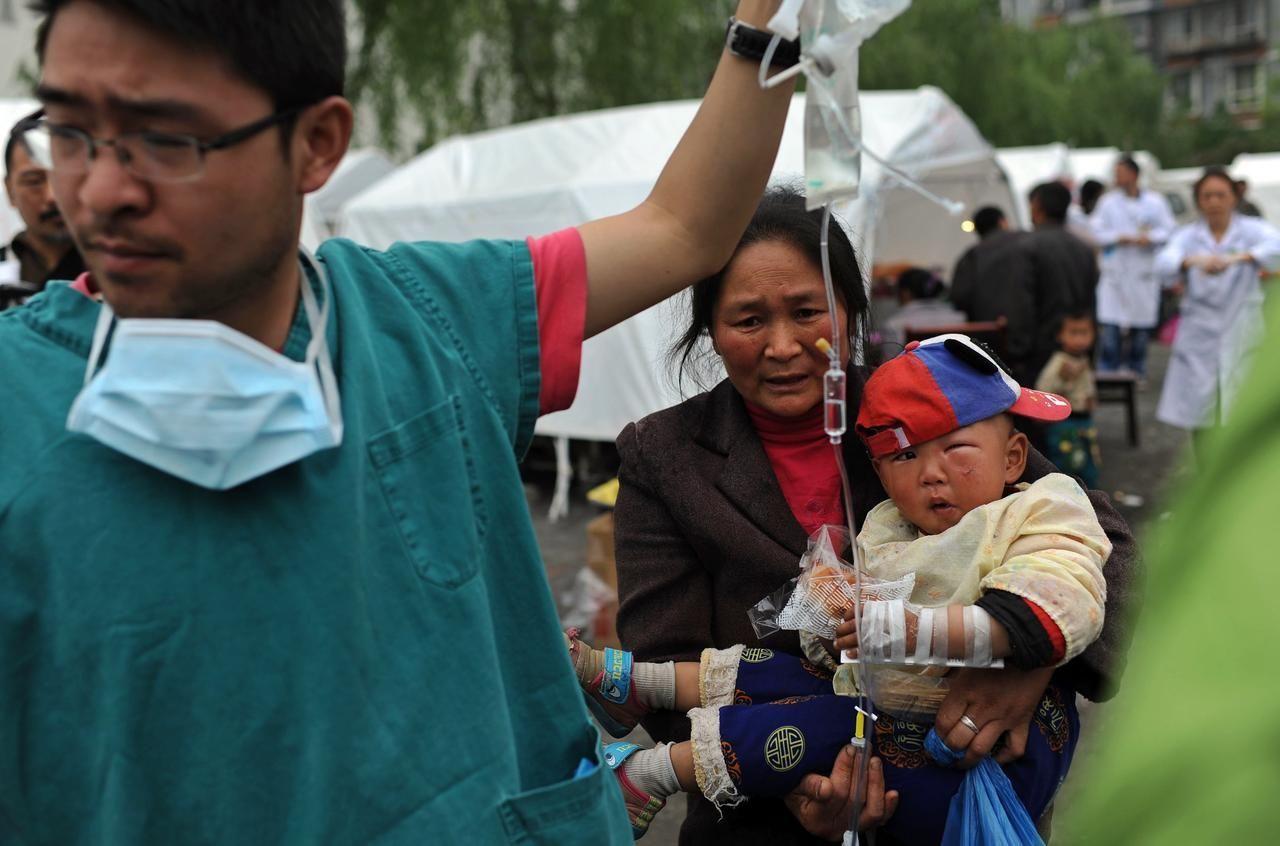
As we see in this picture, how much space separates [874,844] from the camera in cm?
196

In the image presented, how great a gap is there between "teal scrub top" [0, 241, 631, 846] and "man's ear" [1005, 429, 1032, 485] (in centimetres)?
90

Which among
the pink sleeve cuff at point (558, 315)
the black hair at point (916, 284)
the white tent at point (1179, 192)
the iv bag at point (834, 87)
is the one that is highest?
the iv bag at point (834, 87)

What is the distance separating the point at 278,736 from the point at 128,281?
0.44m

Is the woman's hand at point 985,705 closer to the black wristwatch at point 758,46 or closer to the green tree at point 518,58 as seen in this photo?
the black wristwatch at point 758,46

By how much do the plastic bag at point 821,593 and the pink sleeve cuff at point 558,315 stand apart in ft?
1.83

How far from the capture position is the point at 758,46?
1505 mm

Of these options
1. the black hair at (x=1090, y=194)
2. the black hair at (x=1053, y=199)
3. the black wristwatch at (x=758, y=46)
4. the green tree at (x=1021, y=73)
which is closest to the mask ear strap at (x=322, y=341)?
the black wristwatch at (x=758, y=46)

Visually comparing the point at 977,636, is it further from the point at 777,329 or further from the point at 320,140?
the point at 320,140

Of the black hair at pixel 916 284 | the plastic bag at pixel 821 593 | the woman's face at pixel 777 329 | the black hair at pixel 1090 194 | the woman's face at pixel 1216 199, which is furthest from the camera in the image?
the black hair at pixel 1090 194

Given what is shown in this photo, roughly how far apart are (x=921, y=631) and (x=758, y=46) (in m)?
0.80

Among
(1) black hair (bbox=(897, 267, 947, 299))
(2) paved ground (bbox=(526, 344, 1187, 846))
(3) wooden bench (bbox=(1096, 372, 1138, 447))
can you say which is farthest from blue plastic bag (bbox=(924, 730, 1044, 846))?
(3) wooden bench (bbox=(1096, 372, 1138, 447))

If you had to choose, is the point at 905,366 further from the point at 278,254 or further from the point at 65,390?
the point at 65,390

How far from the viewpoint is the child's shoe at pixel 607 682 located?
1982mm

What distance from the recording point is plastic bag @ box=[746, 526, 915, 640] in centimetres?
181
